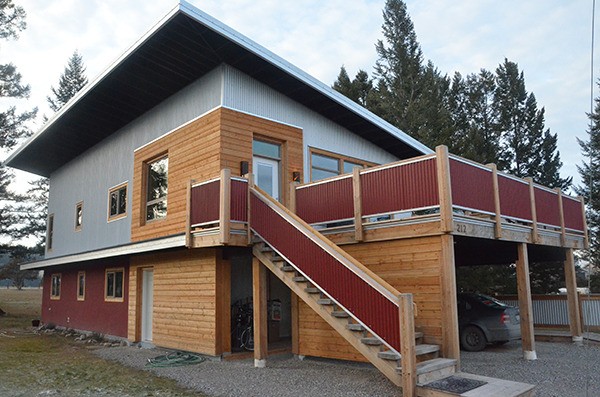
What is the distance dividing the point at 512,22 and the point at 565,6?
7.27 ft

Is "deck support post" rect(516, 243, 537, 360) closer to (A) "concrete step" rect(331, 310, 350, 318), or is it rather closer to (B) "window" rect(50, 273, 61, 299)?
(A) "concrete step" rect(331, 310, 350, 318)

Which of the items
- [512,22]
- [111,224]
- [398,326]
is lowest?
[398,326]

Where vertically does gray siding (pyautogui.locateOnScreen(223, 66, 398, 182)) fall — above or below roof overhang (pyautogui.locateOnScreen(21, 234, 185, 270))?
above

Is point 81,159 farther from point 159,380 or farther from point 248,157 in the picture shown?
point 159,380

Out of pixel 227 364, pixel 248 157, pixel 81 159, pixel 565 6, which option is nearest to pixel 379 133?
pixel 248 157

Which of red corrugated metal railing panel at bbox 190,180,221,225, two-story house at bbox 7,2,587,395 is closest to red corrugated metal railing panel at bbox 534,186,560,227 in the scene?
two-story house at bbox 7,2,587,395

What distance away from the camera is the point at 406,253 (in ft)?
27.2

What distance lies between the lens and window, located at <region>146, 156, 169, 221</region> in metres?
12.6

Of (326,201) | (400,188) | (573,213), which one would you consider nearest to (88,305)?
(326,201)

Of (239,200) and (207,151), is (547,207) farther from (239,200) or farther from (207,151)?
(207,151)

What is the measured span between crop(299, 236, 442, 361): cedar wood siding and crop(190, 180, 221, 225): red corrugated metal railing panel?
2592 millimetres

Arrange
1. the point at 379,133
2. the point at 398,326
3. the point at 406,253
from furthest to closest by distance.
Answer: the point at 379,133 < the point at 406,253 < the point at 398,326

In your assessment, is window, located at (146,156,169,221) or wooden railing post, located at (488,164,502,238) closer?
wooden railing post, located at (488,164,502,238)

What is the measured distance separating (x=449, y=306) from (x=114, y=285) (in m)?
11.3
